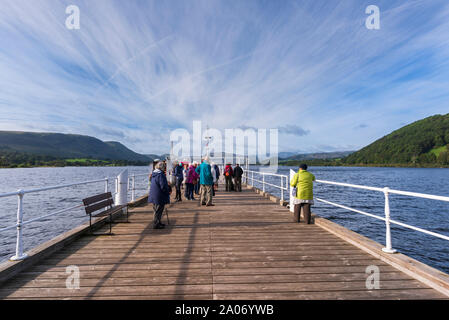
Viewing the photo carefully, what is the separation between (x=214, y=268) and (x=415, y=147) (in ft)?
468

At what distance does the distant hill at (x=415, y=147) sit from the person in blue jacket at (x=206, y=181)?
129680 millimetres

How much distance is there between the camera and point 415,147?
11188 cm

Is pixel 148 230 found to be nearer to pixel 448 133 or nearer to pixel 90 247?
pixel 90 247

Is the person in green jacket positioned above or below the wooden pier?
above

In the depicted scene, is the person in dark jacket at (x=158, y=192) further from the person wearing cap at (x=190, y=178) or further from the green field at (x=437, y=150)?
the green field at (x=437, y=150)

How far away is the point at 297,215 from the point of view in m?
5.90

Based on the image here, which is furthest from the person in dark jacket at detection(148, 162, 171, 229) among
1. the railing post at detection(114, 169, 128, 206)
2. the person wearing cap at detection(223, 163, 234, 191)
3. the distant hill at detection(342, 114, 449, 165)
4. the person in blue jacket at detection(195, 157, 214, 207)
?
the distant hill at detection(342, 114, 449, 165)

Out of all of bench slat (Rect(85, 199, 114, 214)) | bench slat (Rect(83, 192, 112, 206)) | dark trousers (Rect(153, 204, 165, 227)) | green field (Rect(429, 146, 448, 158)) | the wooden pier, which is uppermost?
green field (Rect(429, 146, 448, 158))

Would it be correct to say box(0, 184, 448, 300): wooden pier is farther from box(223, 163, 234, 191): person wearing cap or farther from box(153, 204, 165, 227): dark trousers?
box(223, 163, 234, 191): person wearing cap

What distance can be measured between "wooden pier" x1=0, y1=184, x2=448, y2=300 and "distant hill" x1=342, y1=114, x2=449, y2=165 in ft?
431

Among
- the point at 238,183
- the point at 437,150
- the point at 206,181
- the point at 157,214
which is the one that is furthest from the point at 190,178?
the point at 437,150

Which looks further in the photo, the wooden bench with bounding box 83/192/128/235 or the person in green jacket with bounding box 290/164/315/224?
the person in green jacket with bounding box 290/164/315/224

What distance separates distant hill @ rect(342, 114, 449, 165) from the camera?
10781cm

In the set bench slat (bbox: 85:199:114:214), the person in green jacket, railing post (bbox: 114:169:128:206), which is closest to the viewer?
bench slat (bbox: 85:199:114:214)
